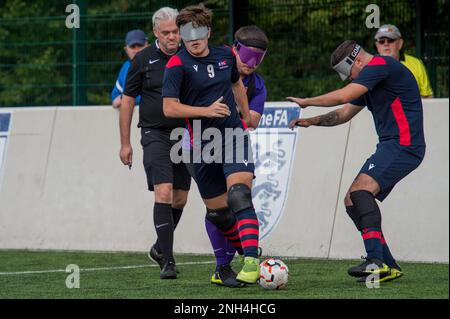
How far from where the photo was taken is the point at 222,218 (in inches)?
349

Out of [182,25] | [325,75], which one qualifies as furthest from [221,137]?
[325,75]

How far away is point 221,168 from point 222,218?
1.37 ft

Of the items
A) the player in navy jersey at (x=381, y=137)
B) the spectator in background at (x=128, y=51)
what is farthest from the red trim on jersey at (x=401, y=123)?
the spectator in background at (x=128, y=51)

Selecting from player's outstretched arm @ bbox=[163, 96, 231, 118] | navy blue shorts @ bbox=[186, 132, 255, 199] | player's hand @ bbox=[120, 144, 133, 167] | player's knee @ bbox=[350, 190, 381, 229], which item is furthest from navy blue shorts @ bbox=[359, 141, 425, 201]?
player's hand @ bbox=[120, 144, 133, 167]

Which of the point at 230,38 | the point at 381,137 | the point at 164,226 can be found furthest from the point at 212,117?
the point at 230,38

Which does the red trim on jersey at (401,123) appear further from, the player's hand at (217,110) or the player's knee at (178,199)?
the player's knee at (178,199)

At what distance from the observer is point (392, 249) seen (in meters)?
10.9

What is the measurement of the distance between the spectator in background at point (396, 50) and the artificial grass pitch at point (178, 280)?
1983 mm

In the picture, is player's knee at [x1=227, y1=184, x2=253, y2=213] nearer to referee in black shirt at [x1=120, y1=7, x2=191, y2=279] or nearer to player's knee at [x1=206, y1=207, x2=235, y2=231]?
player's knee at [x1=206, y1=207, x2=235, y2=231]

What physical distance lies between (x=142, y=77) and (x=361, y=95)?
217 centimetres

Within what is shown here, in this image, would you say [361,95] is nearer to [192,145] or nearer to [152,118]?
[192,145]

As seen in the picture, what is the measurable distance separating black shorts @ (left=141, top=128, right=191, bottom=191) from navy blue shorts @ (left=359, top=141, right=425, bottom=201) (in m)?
1.79

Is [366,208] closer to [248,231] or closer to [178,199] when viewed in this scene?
[248,231]

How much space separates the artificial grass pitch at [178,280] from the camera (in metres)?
8.02
